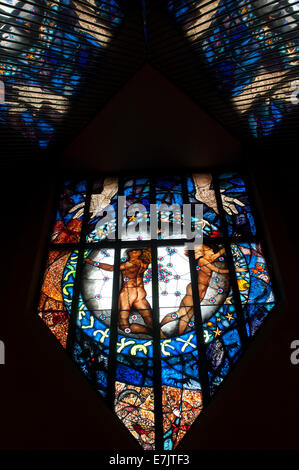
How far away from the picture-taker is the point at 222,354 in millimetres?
3361

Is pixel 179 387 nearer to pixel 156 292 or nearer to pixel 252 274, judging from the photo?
pixel 156 292

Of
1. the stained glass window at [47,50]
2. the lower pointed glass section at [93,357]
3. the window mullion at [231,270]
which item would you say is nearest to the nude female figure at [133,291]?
the lower pointed glass section at [93,357]

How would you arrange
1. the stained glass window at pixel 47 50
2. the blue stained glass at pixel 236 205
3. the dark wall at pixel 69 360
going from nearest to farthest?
1. the dark wall at pixel 69 360
2. the stained glass window at pixel 47 50
3. the blue stained glass at pixel 236 205

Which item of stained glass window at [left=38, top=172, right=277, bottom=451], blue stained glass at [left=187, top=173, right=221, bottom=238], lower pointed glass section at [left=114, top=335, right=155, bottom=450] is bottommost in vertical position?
lower pointed glass section at [left=114, top=335, right=155, bottom=450]

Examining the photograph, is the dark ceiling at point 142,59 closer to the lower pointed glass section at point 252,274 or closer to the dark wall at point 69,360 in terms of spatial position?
the dark wall at point 69,360

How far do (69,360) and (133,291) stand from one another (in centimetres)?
89

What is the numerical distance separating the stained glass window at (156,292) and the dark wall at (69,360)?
17 centimetres

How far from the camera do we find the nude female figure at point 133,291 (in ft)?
11.8

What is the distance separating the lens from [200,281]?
152 inches

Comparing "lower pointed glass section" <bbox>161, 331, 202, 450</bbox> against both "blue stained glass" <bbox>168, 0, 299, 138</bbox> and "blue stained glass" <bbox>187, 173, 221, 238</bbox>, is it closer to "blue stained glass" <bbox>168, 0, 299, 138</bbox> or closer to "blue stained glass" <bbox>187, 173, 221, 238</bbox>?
"blue stained glass" <bbox>187, 173, 221, 238</bbox>

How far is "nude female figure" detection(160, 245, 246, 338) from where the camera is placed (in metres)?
3.60

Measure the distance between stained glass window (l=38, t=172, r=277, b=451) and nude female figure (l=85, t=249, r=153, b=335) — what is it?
10 mm

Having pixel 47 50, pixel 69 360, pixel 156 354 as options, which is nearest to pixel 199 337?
pixel 156 354

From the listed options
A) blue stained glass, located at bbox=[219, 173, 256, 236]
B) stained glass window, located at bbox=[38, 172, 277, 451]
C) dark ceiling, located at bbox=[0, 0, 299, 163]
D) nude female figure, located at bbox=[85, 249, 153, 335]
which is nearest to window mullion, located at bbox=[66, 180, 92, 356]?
stained glass window, located at bbox=[38, 172, 277, 451]
